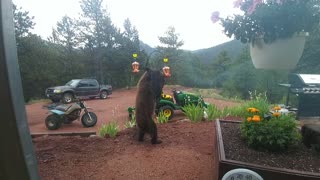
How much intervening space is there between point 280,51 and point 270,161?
0.48m

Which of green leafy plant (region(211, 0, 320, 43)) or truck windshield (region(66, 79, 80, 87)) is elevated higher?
green leafy plant (region(211, 0, 320, 43))

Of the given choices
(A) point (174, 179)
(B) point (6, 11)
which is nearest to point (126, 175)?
(A) point (174, 179)

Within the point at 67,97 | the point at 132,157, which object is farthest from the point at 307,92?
the point at 67,97

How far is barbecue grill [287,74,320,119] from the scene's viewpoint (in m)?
3.26

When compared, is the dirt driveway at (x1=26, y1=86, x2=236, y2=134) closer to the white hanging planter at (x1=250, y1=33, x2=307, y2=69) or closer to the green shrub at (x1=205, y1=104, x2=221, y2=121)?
the green shrub at (x1=205, y1=104, x2=221, y2=121)

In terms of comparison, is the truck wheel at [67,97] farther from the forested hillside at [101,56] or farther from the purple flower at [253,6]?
the purple flower at [253,6]

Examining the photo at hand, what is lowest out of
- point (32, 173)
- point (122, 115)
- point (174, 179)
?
point (122, 115)

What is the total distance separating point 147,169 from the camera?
5.79 feet

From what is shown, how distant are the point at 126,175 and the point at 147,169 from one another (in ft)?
0.49

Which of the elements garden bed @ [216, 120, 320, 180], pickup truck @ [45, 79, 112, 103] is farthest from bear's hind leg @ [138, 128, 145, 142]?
pickup truck @ [45, 79, 112, 103]

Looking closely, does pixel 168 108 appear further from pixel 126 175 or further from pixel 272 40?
pixel 272 40

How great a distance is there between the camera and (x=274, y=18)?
1180 mm

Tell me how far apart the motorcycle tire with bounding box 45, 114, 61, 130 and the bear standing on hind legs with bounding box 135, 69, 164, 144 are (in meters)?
3.10

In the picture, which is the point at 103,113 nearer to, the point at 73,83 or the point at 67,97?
the point at 73,83
